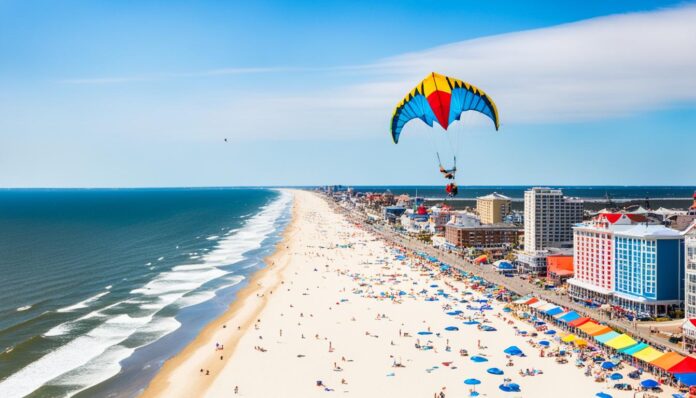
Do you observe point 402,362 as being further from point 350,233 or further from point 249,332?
point 350,233

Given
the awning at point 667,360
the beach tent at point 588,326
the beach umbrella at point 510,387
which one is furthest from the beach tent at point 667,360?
the beach umbrella at point 510,387

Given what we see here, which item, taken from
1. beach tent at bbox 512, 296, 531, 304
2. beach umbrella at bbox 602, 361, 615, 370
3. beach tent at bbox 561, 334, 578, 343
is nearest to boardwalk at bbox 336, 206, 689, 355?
beach tent at bbox 512, 296, 531, 304

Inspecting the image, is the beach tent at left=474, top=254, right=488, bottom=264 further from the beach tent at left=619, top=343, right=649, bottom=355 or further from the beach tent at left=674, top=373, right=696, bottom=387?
the beach tent at left=674, top=373, right=696, bottom=387

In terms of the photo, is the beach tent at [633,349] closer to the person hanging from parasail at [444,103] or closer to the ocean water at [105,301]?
the person hanging from parasail at [444,103]

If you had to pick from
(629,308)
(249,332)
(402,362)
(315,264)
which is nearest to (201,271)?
(315,264)

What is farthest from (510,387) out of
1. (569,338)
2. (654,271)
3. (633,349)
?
(654,271)

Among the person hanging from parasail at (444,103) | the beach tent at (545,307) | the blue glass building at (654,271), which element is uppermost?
the person hanging from parasail at (444,103)
